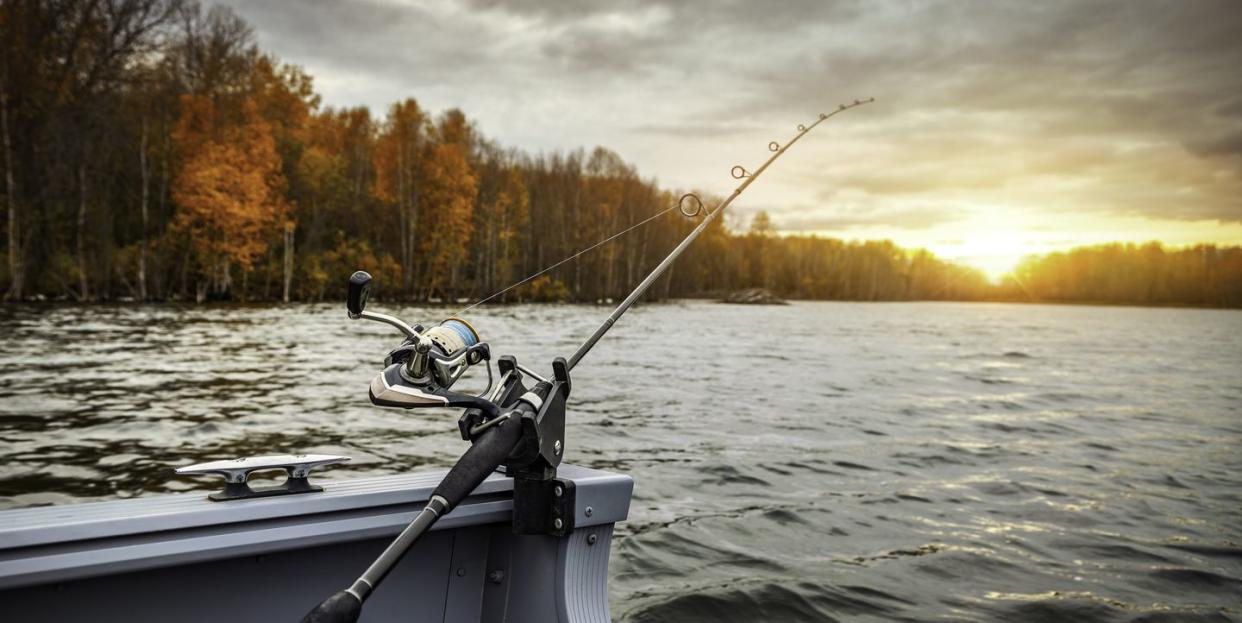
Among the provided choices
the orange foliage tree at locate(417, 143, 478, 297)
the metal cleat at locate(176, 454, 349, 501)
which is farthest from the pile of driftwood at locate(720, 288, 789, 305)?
the metal cleat at locate(176, 454, 349, 501)

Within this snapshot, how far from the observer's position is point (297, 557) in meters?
2.35

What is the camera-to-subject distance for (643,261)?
63.3 meters

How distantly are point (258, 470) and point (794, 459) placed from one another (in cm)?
775

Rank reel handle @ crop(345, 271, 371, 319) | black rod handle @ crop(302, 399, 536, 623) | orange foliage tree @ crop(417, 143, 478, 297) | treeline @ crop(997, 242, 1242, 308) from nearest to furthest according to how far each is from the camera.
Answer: black rod handle @ crop(302, 399, 536, 623) < reel handle @ crop(345, 271, 371, 319) < orange foliage tree @ crop(417, 143, 478, 297) < treeline @ crop(997, 242, 1242, 308)

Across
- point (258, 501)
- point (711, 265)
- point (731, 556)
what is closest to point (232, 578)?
point (258, 501)

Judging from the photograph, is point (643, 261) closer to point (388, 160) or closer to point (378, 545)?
point (388, 160)

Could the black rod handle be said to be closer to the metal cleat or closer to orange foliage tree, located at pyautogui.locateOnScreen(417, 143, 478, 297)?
the metal cleat

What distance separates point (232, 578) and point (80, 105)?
36832mm

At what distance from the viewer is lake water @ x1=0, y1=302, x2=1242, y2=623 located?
18.0 feet

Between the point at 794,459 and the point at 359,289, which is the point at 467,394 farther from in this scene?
the point at 794,459

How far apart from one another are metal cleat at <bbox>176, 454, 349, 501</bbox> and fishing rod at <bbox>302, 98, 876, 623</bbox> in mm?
268

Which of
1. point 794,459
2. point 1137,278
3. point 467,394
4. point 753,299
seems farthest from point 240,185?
point 1137,278

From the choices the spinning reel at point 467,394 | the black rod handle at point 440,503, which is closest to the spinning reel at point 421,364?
the spinning reel at point 467,394

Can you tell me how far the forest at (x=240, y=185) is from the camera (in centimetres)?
3169
